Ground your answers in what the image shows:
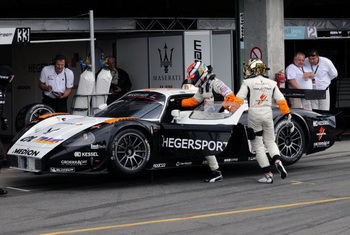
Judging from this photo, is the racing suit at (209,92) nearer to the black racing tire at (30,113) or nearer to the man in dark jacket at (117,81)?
the black racing tire at (30,113)

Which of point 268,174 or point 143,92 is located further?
point 143,92

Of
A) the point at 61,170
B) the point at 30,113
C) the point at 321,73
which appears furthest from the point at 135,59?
the point at 61,170

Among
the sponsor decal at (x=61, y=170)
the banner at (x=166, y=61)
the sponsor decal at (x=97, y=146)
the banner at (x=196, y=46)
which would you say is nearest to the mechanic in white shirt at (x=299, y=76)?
the banner at (x=196, y=46)

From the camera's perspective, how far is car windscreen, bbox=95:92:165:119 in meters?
10.3

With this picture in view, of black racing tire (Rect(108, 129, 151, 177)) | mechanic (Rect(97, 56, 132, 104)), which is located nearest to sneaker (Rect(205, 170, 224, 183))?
black racing tire (Rect(108, 129, 151, 177))

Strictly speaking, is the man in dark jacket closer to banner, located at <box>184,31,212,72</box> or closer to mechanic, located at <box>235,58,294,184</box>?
banner, located at <box>184,31,212,72</box>

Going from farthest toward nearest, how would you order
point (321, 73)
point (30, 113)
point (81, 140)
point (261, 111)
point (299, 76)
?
point (321, 73) < point (299, 76) < point (30, 113) < point (261, 111) < point (81, 140)

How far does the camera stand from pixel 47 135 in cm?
988

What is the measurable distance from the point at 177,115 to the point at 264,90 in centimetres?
129

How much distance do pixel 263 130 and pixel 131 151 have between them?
1.93 m

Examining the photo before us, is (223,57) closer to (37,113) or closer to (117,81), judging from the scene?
(117,81)

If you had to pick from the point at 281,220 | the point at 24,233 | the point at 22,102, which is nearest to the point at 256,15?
the point at 22,102

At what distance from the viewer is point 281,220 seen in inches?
299

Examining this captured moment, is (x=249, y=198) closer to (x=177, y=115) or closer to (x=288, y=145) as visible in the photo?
(x=177, y=115)
